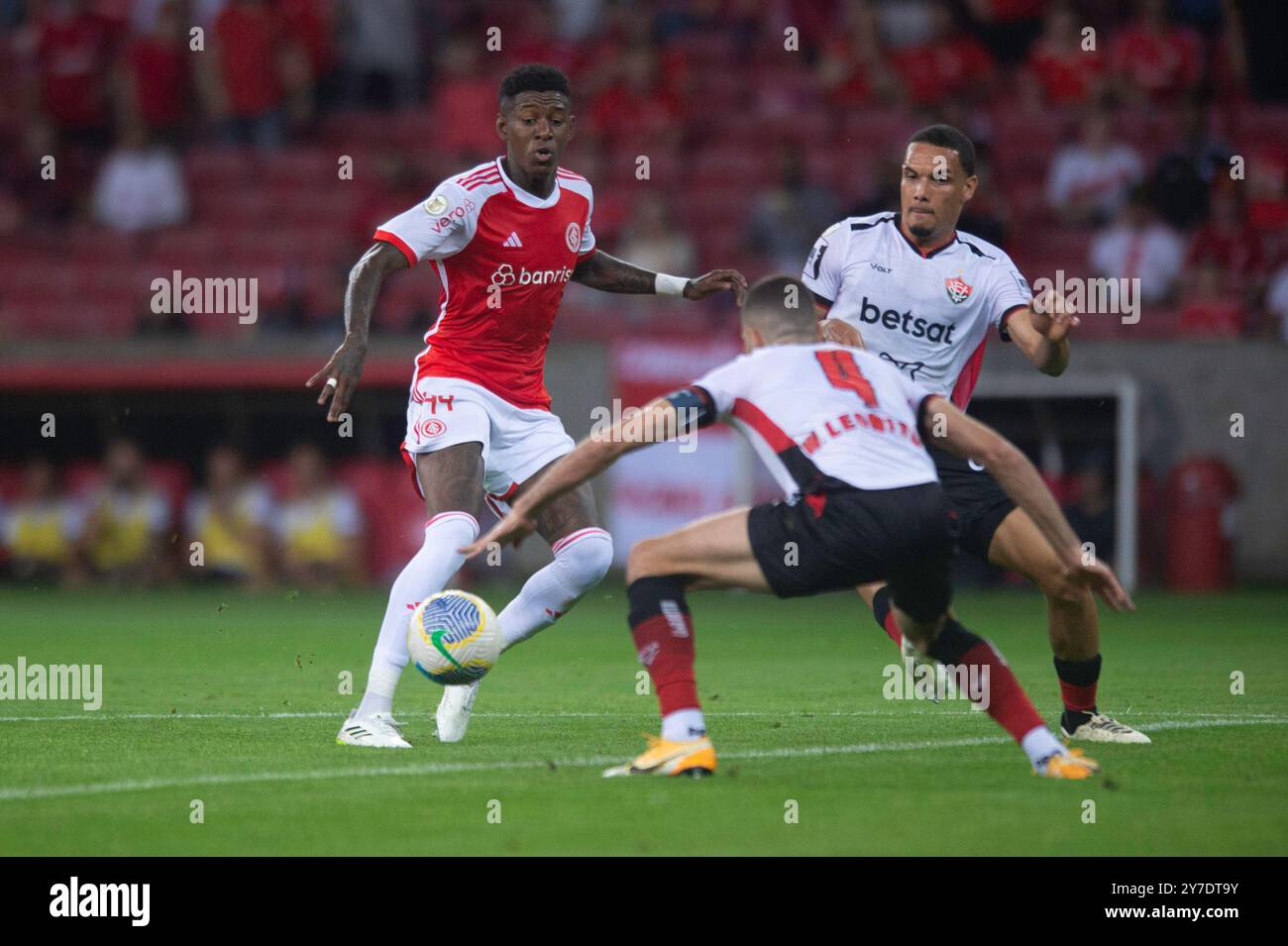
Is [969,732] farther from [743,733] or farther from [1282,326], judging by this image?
[1282,326]

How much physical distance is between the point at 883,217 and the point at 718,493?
31.8 ft

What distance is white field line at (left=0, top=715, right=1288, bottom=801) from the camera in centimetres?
658

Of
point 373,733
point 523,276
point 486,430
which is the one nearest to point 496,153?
point 523,276

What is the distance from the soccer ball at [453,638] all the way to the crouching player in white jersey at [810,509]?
0.58 meters

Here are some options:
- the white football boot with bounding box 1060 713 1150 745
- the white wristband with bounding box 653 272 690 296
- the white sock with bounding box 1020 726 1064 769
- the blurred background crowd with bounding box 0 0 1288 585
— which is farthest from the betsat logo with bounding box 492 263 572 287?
the blurred background crowd with bounding box 0 0 1288 585

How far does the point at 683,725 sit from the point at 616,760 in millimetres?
704

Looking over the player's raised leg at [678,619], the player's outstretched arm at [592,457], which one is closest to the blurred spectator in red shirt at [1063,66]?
the player's raised leg at [678,619]

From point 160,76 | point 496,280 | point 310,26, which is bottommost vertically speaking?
point 496,280

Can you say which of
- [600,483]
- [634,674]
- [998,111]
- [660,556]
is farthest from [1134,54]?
[660,556]

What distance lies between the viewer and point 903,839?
5.52 metres

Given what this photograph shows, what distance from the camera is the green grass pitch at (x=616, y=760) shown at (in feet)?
18.5

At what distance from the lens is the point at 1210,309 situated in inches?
707
